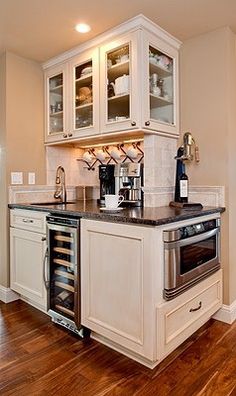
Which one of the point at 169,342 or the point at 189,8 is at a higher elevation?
the point at 189,8

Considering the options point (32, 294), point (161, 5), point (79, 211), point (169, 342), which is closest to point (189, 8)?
point (161, 5)

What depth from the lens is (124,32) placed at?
2.26 m

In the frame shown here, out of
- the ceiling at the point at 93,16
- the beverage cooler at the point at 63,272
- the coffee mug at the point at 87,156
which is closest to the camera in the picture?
the ceiling at the point at 93,16

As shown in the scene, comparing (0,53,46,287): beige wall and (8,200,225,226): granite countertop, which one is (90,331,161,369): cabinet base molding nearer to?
(8,200,225,226): granite countertop

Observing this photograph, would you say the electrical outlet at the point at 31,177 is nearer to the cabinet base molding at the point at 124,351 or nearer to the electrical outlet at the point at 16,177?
the electrical outlet at the point at 16,177

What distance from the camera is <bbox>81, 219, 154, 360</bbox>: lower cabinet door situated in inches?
66.4

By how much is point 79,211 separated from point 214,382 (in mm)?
1321

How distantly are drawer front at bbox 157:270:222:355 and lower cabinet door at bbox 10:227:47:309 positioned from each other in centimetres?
109

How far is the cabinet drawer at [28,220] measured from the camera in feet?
7.82

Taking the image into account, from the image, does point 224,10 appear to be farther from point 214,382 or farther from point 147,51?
point 214,382

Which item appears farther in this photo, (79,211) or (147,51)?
(147,51)

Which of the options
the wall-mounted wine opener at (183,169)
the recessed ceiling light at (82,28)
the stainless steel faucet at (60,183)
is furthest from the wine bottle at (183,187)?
the recessed ceiling light at (82,28)

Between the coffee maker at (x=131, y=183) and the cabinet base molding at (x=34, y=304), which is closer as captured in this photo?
the cabinet base molding at (x=34, y=304)

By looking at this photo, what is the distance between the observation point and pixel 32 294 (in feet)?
8.19
